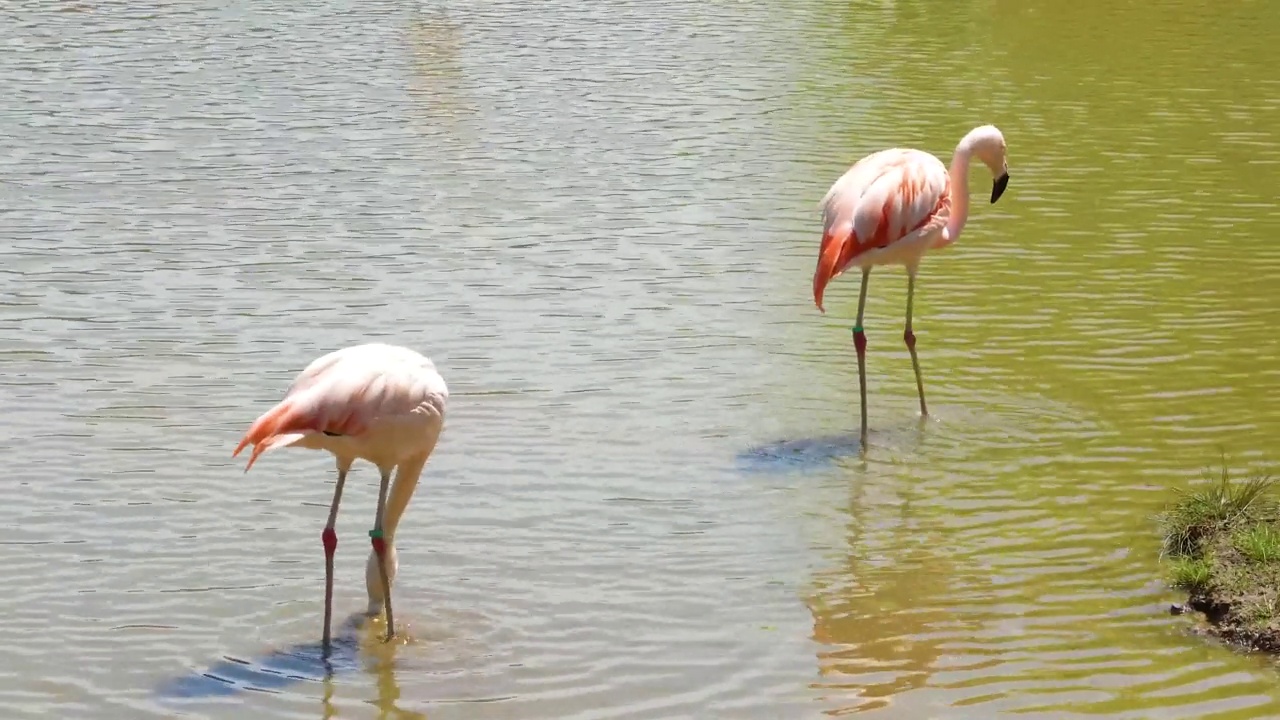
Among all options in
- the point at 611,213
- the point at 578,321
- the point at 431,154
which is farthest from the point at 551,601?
the point at 431,154

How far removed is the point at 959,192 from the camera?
8312mm

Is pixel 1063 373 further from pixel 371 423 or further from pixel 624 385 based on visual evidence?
pixel 371 423

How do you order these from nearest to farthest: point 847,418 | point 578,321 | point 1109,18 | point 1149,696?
point 1149,696
point 847,418
point 578,321
point 1109,18

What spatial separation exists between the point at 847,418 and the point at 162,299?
353 centimetres

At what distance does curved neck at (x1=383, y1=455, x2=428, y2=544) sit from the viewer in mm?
5906

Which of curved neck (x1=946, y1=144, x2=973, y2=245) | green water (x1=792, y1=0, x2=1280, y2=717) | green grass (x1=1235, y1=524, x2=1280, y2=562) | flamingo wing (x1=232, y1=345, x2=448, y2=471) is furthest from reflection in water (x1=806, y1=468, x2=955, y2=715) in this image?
curved neck (x1=946, y1=144, x2=973, y2=245)

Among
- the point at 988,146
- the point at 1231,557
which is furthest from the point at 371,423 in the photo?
the point at 988,146

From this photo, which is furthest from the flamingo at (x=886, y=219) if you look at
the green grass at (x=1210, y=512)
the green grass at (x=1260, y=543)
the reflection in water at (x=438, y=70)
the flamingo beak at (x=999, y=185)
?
the reflection in water at (x=438, y=70)

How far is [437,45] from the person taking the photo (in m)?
17.5

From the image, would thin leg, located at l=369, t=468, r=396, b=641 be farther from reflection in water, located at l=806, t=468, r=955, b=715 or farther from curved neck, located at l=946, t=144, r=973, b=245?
curved neck, located at l=946, t=144, r=973, b=245

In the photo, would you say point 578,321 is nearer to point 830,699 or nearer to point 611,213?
point 611,213

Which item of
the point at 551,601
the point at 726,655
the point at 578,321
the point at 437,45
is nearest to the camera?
the point at 726,655

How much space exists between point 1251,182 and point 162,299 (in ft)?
22.4

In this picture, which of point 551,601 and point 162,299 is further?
point 162,299
